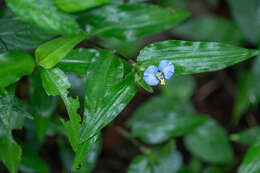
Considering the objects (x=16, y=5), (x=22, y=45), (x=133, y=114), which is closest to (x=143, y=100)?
(x=133, y=114)

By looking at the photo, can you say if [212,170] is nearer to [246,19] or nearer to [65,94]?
[246,19]

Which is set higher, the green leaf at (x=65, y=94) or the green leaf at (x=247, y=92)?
the green leaf at (x=65, y=94)

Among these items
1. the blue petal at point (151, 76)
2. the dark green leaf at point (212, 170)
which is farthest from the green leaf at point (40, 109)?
the dark green leaf at point (212, 170)

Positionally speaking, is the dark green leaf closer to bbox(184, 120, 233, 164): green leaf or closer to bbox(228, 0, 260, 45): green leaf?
bbox(184, 120, 233, 164): green leaf

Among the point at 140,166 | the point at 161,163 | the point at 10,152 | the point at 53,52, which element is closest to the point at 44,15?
the point at 53,52

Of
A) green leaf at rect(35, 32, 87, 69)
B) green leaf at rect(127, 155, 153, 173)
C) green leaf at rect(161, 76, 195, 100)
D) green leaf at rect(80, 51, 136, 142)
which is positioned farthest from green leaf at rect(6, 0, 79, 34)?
green leaf at rect(161, 76, 195, 100)

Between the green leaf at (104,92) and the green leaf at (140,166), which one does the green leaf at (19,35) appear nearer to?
the green leaf at (104,92)
